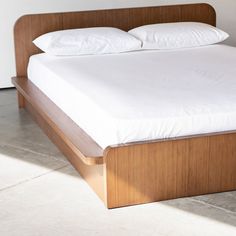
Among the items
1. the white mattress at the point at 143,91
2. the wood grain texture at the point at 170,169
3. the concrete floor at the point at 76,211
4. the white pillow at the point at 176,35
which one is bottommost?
the concrete floor at the point at 76,211

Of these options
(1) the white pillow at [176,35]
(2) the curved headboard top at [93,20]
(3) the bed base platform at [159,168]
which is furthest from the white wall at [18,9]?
(3) the bed base platform at [159,168]

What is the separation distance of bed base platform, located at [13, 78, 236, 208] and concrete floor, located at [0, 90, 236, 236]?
0.17ft

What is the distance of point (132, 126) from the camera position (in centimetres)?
252

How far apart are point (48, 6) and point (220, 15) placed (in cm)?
173

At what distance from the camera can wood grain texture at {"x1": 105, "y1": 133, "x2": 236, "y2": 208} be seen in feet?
8.35

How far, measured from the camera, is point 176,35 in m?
4.24

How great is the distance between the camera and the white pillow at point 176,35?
13.8ft

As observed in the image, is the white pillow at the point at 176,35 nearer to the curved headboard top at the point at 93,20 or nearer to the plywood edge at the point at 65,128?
the curved headboard top at the point at 93,20

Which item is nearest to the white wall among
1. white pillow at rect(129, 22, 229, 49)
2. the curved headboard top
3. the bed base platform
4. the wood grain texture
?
the curved headboard top

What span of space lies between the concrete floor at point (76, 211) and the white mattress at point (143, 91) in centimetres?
29

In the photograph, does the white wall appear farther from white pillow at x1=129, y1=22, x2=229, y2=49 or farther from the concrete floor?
the concrete floor

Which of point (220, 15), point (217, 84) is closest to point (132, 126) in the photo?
point (217, 84)

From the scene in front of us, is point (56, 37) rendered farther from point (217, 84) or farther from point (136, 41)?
point (217, 84)

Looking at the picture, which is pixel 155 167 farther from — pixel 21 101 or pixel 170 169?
pixel 21 101
